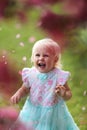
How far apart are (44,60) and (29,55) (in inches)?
2.7

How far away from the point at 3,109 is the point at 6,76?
66 millimetres

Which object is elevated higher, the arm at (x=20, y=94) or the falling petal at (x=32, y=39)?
the falling petal at (x=32, y=39)

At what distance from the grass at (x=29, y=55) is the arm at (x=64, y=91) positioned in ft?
0.14

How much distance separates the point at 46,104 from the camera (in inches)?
27.6

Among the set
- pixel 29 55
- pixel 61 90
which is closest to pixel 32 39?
pixel 29 55

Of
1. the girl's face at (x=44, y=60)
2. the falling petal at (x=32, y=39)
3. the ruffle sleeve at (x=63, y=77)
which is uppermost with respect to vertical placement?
the falling petal at (x=32, y=39)

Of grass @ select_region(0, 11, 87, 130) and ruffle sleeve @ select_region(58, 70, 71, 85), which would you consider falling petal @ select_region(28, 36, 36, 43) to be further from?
ruffle sleeve @ select_region(58, 70, 71, 85)

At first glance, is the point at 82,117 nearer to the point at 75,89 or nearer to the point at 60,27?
the point at 75,89

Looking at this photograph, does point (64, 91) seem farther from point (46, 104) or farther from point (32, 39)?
point (32, 39)

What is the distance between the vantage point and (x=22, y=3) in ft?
2.77

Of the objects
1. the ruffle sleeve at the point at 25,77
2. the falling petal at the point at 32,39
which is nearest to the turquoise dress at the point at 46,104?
the ruffle sleeve at the point at 25,77

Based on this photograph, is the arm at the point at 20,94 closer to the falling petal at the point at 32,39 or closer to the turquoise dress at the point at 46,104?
the turquoise dress at the point at 46,104

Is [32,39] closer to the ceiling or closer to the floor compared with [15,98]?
closer to the ceiling

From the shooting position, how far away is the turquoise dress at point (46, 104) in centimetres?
70
